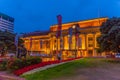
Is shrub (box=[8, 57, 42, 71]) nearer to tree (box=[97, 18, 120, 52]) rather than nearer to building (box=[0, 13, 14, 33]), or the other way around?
tree (box=[97, 18, 120, 52])

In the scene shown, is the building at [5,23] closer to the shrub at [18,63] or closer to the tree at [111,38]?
the tree at [111,38]

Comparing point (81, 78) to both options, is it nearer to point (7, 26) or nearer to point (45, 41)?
point (7, 26)

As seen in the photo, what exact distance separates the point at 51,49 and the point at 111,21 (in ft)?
273

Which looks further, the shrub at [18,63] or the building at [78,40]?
the building at [78,40]

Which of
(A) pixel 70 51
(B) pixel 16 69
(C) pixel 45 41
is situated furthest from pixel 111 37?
(C) pixel 45 41

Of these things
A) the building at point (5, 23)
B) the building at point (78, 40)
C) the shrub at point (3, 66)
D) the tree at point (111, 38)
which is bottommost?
the shrub at point (3, 66)

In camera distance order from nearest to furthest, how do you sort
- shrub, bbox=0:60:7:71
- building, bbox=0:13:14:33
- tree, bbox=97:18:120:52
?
1. shrub, bbox=0:60:7:71
2. tree, bbox=97:18:120:52
3. building, bbox=0:13:14:33

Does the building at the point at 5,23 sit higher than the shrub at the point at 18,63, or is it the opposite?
the building at the point at 5,23

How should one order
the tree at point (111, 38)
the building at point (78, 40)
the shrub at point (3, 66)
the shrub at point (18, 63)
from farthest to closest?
the building at point (78, 40)
the tree at point (111, 38)
the shrub at point (3, 66)
the shrub at point (18, 63)

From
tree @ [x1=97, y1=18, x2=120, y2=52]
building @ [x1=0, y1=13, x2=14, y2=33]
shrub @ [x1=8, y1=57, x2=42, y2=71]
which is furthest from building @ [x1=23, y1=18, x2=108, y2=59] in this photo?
shrub @ [x1=8, y1=57, x2=42, y2=71]

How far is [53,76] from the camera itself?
17172 mm

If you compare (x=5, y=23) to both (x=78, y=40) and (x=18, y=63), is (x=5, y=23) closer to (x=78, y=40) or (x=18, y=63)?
(x=78, y=40)

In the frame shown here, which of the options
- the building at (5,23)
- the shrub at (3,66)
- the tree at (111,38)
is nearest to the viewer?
the shrub at (3,66)

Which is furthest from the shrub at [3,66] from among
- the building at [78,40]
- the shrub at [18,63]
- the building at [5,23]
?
the building at [5,23]
